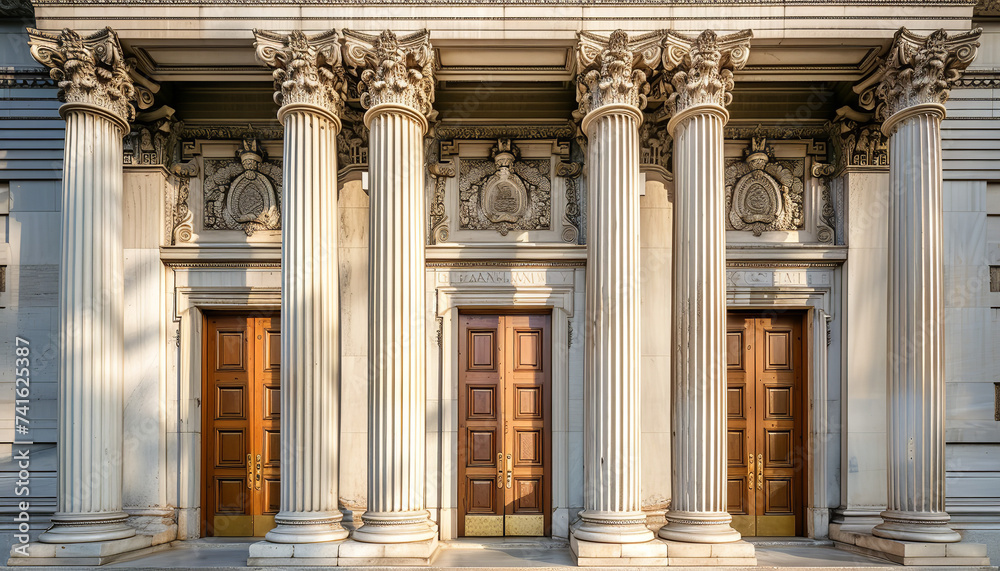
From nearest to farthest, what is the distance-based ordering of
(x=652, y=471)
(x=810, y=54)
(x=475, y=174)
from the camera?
(x=810, y=54) → (x=652, y=471) → (x=475, y=174)

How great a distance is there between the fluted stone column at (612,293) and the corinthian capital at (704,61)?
34 cm

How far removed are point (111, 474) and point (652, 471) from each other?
7842 mm

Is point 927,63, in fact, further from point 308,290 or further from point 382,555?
point 382,555

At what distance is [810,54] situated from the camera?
383 inches

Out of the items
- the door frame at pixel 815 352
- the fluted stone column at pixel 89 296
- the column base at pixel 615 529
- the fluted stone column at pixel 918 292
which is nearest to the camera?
the column base at pixel 615 529

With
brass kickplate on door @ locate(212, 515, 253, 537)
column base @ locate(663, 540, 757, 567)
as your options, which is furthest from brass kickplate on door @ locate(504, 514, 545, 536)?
brass kickplate on door @ locate(212, 515, 253, 537)

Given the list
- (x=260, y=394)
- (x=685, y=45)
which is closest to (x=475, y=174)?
(x=685, y=45)

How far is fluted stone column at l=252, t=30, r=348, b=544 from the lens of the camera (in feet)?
29.3

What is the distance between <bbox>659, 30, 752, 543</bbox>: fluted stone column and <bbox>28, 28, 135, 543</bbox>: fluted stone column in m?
7.61

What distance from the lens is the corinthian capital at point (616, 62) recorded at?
9.11 m

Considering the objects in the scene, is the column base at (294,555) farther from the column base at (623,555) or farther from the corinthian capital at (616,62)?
the corinthian capital at (616,62)

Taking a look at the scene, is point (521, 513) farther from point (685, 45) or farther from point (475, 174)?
point (685, 45)

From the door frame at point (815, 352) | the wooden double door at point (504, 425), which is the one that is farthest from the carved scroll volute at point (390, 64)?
the door frame at point (815, 352)

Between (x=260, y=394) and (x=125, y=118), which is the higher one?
(x=125, y=118)
